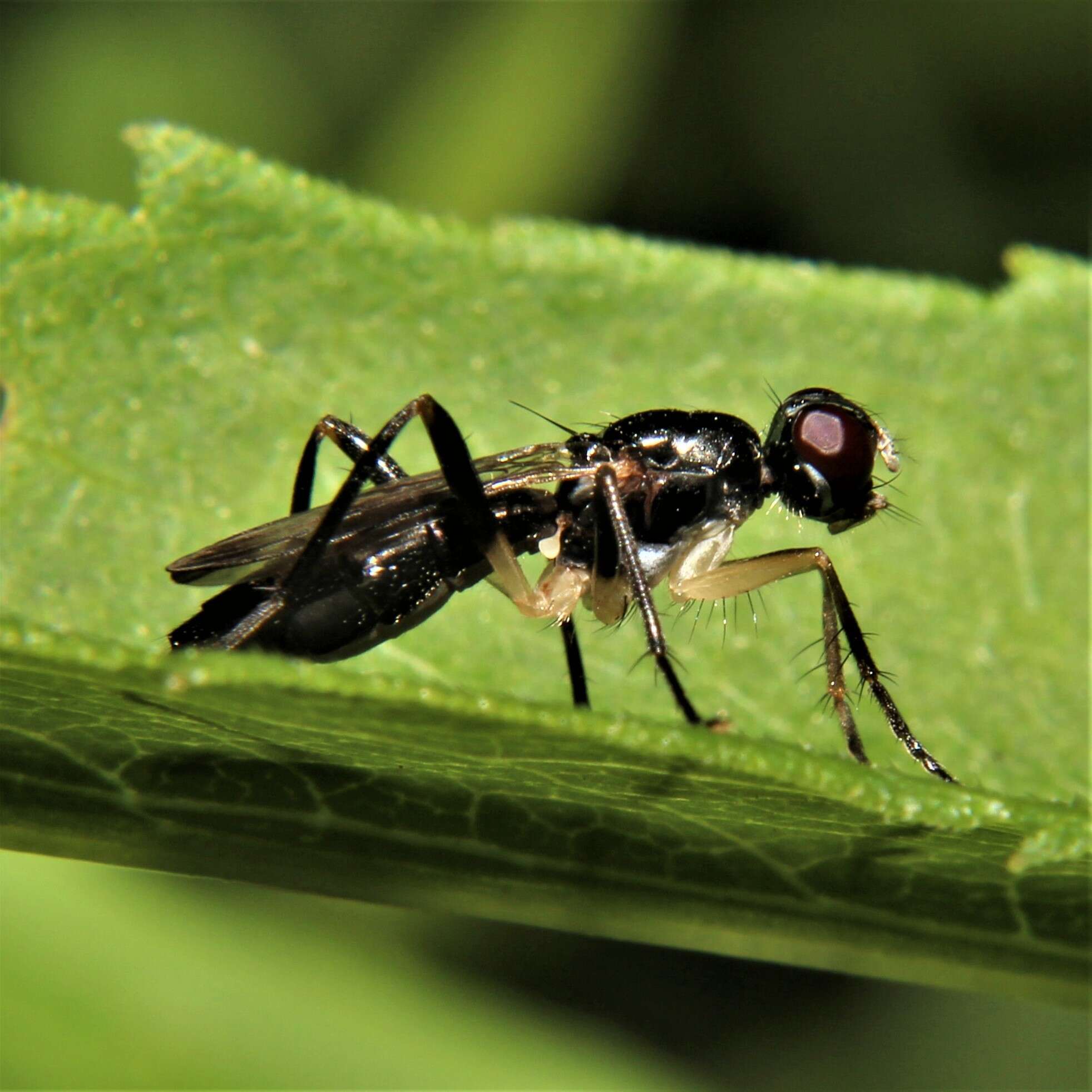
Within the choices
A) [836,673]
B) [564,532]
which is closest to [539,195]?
[564,532]

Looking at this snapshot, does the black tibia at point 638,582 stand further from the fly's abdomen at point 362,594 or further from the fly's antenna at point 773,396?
the fly's antenna at point 773,396

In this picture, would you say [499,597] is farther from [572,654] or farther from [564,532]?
[564,532]

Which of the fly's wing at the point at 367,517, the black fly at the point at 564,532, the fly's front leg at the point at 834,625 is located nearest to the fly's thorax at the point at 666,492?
the black fly at the point at 564,532

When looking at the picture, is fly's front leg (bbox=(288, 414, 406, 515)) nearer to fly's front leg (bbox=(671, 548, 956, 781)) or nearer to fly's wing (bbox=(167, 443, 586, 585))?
fly's wing (bbox=(167, 443, 586, 585))

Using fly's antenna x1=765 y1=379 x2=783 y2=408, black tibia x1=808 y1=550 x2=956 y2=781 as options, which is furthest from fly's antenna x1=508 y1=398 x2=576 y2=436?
black tibia x1=808 y1=550 x2=956 y2=781

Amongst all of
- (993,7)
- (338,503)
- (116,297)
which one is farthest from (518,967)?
(993,7)
